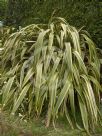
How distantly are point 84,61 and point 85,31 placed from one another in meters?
0.53

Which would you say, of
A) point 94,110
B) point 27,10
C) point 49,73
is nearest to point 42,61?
point 49,73

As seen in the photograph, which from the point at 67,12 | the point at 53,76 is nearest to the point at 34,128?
the point at 53,76

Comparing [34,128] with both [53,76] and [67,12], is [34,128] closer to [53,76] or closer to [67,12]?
[53,76]

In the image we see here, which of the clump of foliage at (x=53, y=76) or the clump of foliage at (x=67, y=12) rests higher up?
the clump of foliage at (x=67, y=12)

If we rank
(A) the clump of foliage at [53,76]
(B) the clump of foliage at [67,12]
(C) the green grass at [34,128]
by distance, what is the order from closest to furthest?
(C) the green grass at [34,128] < (A) the clump of foliage at [53,76] < (B) the clump of foliage at [67,12]

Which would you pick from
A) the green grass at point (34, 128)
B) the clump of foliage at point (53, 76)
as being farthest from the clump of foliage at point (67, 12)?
the green grass at point (34, 128)

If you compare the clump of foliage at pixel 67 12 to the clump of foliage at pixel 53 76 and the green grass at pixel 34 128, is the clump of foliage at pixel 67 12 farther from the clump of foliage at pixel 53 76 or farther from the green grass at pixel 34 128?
the green grass at pixel 34 128

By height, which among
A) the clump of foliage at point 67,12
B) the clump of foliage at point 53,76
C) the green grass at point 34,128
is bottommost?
the green grass at point 34,128

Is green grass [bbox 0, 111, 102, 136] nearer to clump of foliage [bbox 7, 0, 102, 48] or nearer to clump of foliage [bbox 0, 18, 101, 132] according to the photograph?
clump of foliage [bbox 0, 18, 101, 132]

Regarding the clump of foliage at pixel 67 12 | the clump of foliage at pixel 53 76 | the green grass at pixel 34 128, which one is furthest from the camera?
the clump of foliage at pixel 67 12

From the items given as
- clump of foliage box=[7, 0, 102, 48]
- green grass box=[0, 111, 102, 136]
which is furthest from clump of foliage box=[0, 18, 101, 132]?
clump of foliage box=[7, 0, 102, 48]

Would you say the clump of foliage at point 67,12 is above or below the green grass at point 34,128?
above

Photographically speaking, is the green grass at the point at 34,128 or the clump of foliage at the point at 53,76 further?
the clump of foliage at the point at 53,76

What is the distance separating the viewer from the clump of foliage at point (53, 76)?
5.61m
